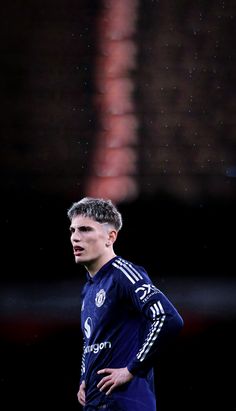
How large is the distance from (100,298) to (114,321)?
0.25ft

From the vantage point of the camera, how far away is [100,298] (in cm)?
220

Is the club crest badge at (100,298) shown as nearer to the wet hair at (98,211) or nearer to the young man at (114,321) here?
the young man at (114,321)

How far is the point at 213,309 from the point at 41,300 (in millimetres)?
767

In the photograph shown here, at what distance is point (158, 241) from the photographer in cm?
366

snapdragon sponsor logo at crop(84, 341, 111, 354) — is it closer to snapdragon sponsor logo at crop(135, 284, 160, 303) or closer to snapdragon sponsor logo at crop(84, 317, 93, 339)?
snapdragon sponsor logo at crop(84, 317, 93, 339)

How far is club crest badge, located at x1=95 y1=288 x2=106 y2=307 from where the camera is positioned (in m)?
2.19

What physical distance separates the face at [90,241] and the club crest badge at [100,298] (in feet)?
0.28

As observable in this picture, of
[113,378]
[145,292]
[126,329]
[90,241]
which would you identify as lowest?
[113,378]

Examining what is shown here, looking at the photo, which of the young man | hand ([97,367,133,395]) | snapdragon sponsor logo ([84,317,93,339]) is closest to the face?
the young man

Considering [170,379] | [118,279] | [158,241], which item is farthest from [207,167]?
[118,279]

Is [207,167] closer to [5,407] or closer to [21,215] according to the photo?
[21,215]

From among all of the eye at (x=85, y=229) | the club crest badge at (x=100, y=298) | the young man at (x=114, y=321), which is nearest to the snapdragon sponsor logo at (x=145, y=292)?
the young man at (x=114, y=321)

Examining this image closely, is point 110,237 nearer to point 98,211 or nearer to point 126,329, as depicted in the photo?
point 98,211

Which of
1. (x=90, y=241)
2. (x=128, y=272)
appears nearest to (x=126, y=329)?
(x=128, y=272)
